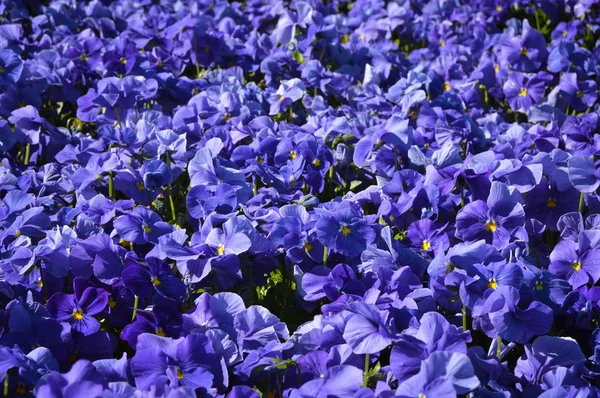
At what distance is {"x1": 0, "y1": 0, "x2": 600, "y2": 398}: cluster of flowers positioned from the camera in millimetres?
1862

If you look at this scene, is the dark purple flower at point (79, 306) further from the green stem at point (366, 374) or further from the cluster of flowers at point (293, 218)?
the green stem at point (366, 374)

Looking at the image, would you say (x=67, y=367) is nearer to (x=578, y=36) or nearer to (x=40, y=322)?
(x=40, y=322)

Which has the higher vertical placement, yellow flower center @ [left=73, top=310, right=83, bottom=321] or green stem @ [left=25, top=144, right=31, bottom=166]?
yellow flower center @ [left=73, top=310, right=83, bottom=321]

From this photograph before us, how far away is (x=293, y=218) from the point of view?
2318 mm

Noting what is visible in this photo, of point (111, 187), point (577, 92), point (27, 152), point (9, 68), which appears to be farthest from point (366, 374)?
point (577, 92)

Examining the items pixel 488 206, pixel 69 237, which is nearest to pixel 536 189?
pixel 488 206

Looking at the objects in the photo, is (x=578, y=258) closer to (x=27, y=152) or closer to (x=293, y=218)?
(x=293, y=218)

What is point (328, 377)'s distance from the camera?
1767 millimetres

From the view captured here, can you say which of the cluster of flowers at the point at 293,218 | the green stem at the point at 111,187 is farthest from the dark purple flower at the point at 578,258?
the green stem at the point at 111,187

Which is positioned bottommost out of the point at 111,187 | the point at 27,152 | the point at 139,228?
the point at 27,152

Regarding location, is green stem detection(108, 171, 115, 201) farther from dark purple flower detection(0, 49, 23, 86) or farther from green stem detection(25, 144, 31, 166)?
dark purple flower detection(0, 49, 23, 86)

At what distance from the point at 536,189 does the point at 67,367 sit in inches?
61.9

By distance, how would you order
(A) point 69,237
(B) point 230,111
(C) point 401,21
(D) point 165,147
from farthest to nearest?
(C) point 401,21, (B) point 230,111, (D) point 165,147, (A) point 69,237

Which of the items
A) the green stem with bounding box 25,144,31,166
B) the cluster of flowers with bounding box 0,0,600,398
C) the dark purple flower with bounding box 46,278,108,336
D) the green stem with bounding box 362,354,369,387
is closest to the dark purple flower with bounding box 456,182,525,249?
the cluster of flowers with bounding box 0,0,600,398
